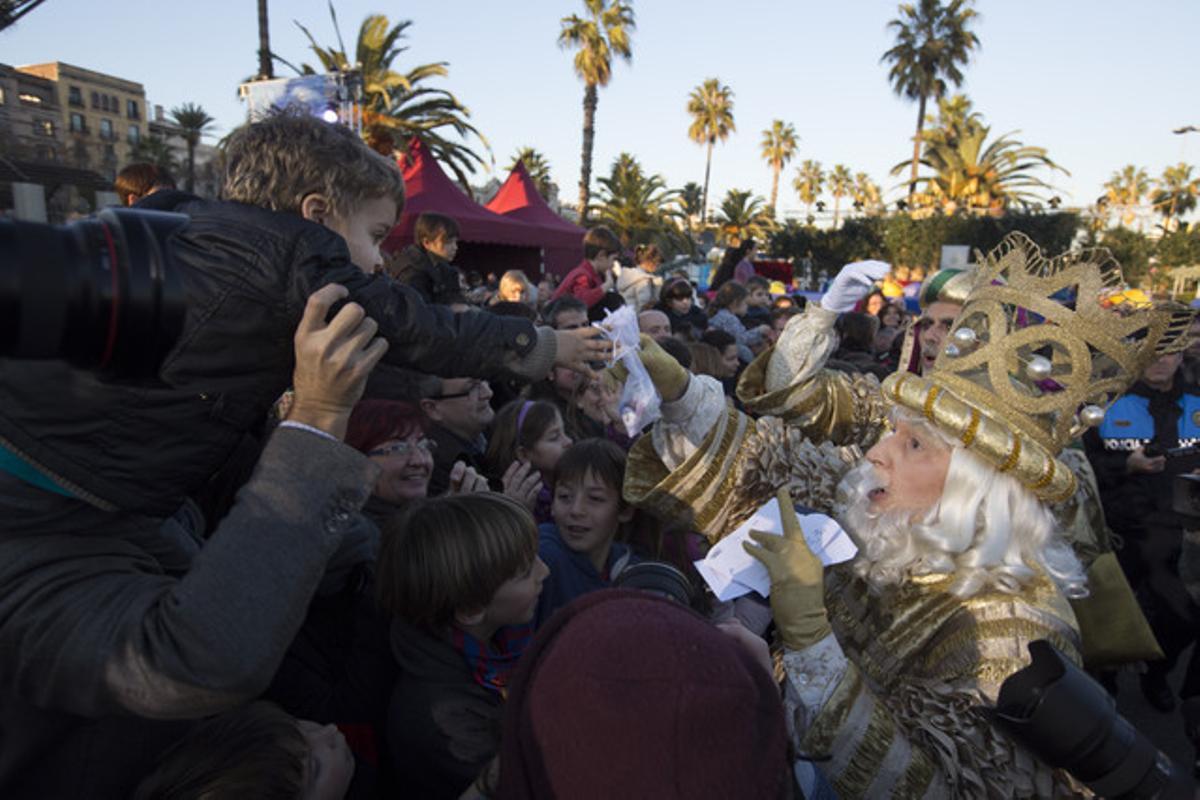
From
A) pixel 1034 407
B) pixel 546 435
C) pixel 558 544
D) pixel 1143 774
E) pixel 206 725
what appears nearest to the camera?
pixel 1143 774

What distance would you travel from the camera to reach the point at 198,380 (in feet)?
4.02

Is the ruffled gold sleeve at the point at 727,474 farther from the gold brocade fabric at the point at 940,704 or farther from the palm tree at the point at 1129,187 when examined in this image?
the palm tree at the point at 1129,187

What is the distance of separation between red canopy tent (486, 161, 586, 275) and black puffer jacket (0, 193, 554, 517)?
1556 cm

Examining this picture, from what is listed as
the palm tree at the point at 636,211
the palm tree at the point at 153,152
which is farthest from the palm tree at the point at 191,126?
the palm tree at the point at 636,211

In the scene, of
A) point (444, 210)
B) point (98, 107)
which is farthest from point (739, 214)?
point (98, 107)

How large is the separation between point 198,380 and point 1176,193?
250 ft

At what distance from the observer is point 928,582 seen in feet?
6.13

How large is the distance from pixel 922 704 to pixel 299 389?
143cm

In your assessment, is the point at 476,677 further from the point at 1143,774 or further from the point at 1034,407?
the point at 1034,407

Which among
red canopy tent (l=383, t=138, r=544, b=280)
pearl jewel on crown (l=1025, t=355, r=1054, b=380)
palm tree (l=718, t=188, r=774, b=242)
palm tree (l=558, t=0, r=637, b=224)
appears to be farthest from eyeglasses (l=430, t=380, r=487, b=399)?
palm tree (l=718, t=188, r=774, b=242)

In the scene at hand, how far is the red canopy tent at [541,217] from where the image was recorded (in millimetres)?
16984

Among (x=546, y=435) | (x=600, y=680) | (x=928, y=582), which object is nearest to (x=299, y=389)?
(x=600, y=680)

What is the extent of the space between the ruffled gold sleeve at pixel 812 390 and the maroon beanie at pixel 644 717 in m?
1.52

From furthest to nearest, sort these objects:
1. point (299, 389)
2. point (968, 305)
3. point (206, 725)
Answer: point (968, 305)
point (206, 725)
point (299, 389)
